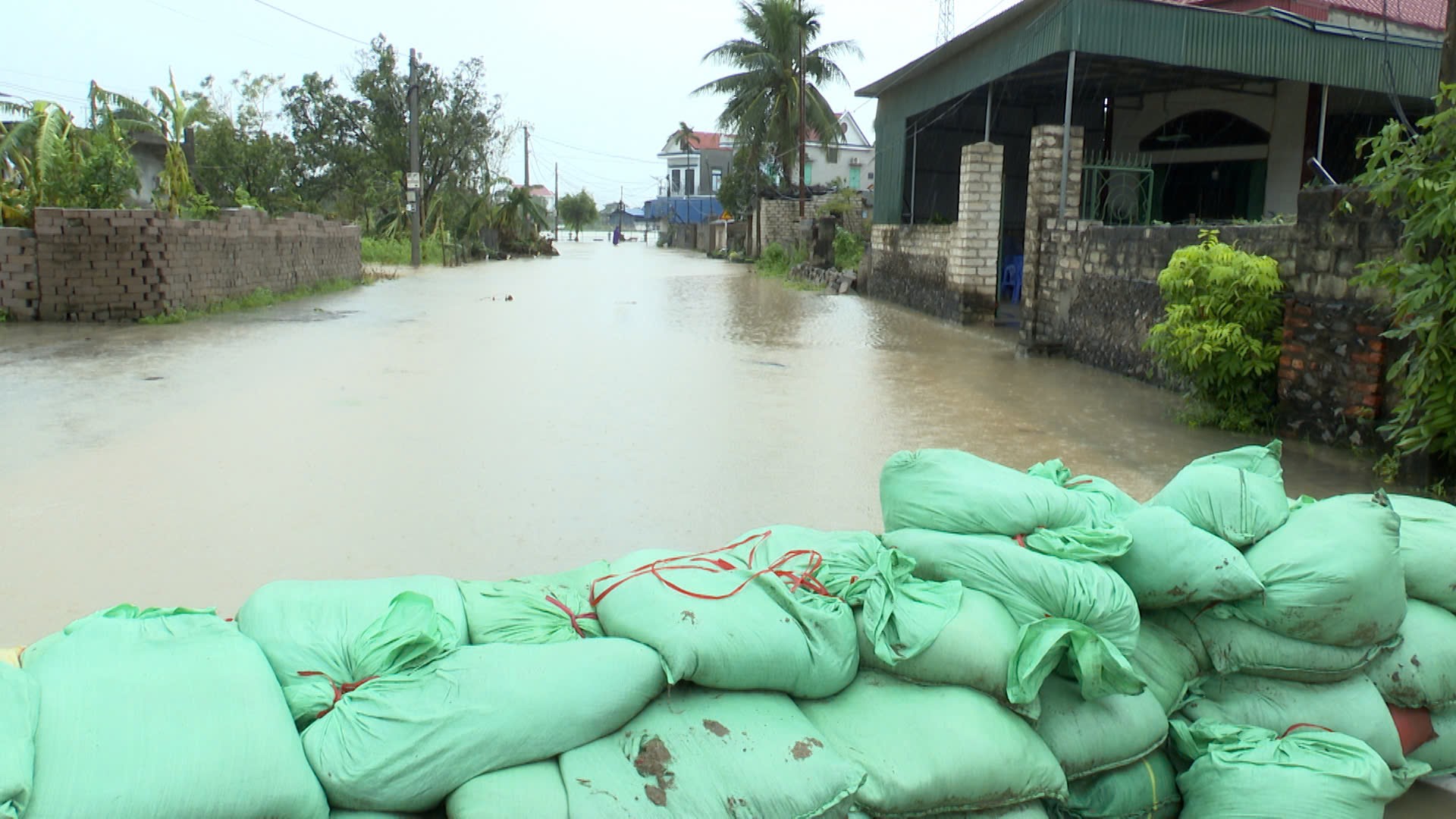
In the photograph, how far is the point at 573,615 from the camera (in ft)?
7.49

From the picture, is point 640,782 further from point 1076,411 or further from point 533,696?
point 1076,411

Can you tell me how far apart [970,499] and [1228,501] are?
2.12 ft

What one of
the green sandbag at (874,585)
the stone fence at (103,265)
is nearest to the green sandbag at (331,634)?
the green sandbag at (874,585)

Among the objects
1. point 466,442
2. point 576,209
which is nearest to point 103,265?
point 466,442

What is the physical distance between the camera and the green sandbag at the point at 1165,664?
8.00 feet

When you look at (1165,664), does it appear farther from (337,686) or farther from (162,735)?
(162,735)

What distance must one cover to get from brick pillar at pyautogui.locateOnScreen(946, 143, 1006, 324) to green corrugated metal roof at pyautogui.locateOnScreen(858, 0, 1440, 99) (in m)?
1.09

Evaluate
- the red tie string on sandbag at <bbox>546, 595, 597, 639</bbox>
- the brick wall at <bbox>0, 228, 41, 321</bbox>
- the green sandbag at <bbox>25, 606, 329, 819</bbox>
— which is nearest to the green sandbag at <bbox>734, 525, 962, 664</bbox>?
the red tie string on sandbag at <bbox>546, 595, 597, 639</bbox>

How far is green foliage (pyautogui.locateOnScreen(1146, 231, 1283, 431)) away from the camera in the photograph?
20.1 ft

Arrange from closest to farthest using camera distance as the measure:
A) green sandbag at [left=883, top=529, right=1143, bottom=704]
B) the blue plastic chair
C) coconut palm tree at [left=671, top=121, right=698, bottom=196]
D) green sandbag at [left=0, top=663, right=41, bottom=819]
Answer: green sandbag at [left=0, top=663, right=41, bottom=819] < green sandbag at [left=883, top=529, right=1143, bottom=704] < the blue plastic chair < coconut palm tree at [left=671, top=121, right=698, bottom=196]

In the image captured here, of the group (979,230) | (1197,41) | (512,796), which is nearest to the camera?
(512,796)

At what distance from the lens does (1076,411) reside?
7180mm

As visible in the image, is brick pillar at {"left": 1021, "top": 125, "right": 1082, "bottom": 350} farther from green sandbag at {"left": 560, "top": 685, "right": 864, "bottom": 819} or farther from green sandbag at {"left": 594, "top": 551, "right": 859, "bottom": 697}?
green sandbag at {"left": 560, "top": 685, "right": 864, "bottom": 819}

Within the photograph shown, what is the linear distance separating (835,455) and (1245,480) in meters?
3.15
